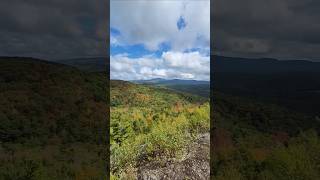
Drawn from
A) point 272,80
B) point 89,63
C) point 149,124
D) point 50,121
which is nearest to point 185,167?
point 149,124

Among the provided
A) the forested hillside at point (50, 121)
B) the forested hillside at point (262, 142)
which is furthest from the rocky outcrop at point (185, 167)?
the forested hillside at point (50, 121)

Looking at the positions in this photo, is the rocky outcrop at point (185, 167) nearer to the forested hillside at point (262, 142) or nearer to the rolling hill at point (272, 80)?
the forested hillside at point (262, 142)

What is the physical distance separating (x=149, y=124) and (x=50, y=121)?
1980 millimetres

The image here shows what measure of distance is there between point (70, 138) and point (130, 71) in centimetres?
176

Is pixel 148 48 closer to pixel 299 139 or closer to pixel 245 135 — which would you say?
pixel 245 135

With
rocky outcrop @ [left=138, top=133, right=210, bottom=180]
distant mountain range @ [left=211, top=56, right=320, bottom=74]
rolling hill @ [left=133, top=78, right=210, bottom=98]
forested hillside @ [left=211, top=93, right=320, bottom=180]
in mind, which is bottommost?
rocky outcrop @ [left=138, top=133, right=210, bottom=180]

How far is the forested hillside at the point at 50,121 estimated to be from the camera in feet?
24.0

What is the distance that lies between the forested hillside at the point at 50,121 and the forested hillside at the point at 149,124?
343 millimetres

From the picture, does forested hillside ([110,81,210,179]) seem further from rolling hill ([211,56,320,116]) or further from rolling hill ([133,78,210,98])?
rolling hill ([211,56,320,116])

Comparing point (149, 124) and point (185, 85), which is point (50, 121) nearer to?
point (149, 124)

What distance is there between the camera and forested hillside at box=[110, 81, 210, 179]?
313 inches

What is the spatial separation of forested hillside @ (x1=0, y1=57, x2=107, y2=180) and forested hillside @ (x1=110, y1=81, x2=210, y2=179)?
0.34m

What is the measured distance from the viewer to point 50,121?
28.4ft

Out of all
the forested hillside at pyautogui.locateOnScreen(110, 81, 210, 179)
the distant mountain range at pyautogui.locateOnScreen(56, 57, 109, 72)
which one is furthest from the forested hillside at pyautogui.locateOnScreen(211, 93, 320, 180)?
the distant mountain range at pyautogui.locateOnScreen(56, 57, 109, 72)
